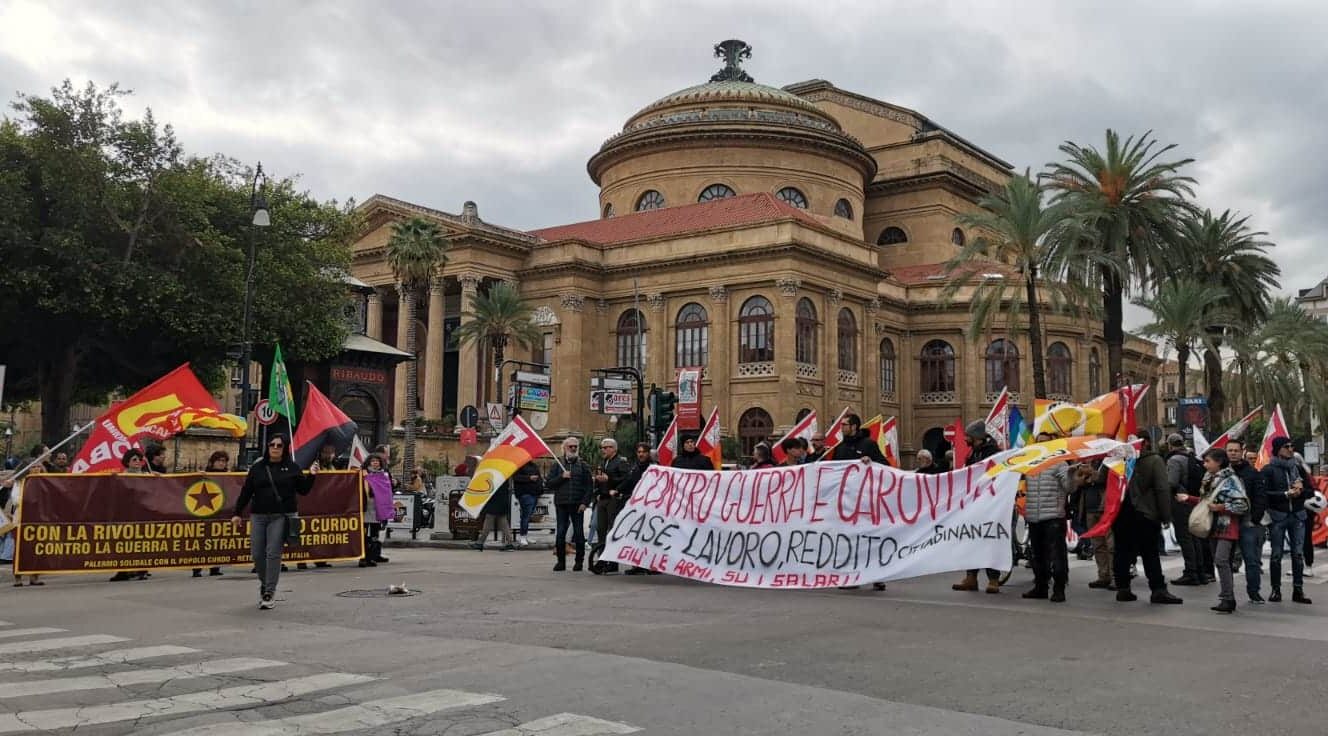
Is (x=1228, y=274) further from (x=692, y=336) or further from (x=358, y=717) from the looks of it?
(x=358, y=717)

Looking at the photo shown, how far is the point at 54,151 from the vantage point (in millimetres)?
29391

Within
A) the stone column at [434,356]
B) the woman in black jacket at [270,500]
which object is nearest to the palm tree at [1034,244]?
the woman in black jacket at [270,500]

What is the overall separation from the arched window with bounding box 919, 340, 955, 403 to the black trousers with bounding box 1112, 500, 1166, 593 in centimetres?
4454

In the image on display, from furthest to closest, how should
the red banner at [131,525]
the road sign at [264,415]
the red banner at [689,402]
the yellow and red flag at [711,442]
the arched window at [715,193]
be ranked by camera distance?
1. the arched window at [715,193]
2. the red banner at [689,402]
3. the road sign at [264,415]
4. the yellow and red flag at [711,442]
5. the red banner at [131,525]

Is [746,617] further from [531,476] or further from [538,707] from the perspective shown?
[531,476]

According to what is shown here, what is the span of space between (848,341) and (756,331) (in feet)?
16.5

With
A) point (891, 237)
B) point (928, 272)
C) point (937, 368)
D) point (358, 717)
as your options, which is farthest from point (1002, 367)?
point (358, 717)

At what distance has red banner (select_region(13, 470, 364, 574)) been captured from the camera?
14148mm

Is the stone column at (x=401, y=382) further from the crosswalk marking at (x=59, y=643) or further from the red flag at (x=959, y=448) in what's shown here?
the crosswalk marking at (x=59, y=643)

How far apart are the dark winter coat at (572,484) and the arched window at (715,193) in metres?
43.6

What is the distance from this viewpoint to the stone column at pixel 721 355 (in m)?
48.4

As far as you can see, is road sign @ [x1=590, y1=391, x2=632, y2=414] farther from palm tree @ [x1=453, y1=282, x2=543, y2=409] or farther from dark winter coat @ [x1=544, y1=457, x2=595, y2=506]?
palm tree @ [x1=453, y1=282, x2=543, y2=409]

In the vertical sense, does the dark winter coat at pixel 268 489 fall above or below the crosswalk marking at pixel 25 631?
above

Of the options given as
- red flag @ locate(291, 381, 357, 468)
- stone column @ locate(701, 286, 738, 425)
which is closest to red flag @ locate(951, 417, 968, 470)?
red flag @ locate(291, 381, 357, 468)
